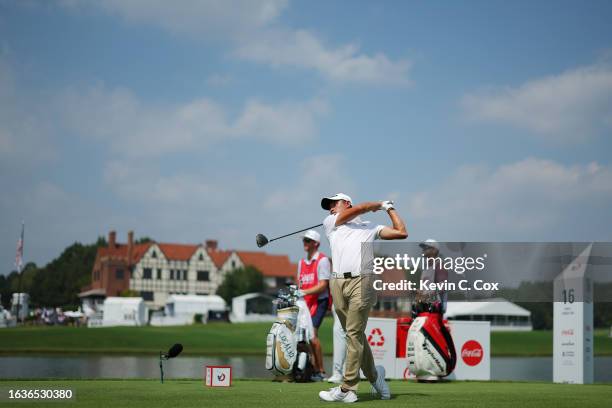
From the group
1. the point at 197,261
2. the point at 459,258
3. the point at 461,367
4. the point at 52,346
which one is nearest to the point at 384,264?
A: the point at 459,258

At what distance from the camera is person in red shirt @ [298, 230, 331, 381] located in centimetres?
1345

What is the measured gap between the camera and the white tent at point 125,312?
A: 283 feet

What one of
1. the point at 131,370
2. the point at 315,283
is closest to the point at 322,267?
the point at 315,283

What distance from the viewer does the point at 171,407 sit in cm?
794

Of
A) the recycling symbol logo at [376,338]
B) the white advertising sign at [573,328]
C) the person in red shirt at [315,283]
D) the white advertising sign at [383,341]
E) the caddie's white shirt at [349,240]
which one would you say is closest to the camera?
the caddie's white shirt at [349,240]

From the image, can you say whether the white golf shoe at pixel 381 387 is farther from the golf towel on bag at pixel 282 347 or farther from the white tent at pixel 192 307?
the white tent at pixel 192 307

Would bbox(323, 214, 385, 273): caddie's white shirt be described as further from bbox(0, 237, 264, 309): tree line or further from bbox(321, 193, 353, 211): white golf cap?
bbox(0, 237, 264, 309): tree line

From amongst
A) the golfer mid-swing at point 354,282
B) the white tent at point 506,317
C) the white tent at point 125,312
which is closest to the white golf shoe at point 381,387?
the golfer mid-swing at point 354,282

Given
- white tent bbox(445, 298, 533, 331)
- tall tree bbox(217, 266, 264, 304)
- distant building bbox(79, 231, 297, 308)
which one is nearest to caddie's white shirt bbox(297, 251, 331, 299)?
white tent bbox(445, 298, 533, 331)

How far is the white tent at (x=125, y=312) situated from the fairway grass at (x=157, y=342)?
1032 inches

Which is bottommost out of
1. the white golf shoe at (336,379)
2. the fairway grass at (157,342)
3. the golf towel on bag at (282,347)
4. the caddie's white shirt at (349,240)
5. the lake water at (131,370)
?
the fairway grass at (157,342)

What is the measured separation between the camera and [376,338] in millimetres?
16359

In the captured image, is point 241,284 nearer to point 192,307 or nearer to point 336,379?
point 192,307

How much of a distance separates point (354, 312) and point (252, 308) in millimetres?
98129
